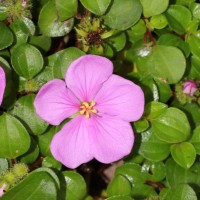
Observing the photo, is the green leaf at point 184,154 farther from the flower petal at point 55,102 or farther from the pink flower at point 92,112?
the flower petal at point 55,102

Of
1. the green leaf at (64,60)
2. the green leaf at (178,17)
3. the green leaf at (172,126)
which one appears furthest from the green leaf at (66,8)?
the green leaf at (172,126)

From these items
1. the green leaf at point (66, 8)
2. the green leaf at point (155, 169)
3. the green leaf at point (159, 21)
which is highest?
the green leaf at point (66, 8)

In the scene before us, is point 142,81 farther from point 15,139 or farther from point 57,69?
point 15,139

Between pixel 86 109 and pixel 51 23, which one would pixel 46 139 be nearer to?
pixel 86 109

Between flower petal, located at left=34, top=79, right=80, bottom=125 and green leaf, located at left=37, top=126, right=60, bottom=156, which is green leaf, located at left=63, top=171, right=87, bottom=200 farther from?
flower petal, located at left=34, top=79, right=80, bottom=125

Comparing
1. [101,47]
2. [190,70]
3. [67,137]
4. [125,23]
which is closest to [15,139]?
[67,137]

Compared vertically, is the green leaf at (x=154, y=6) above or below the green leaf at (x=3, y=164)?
above
